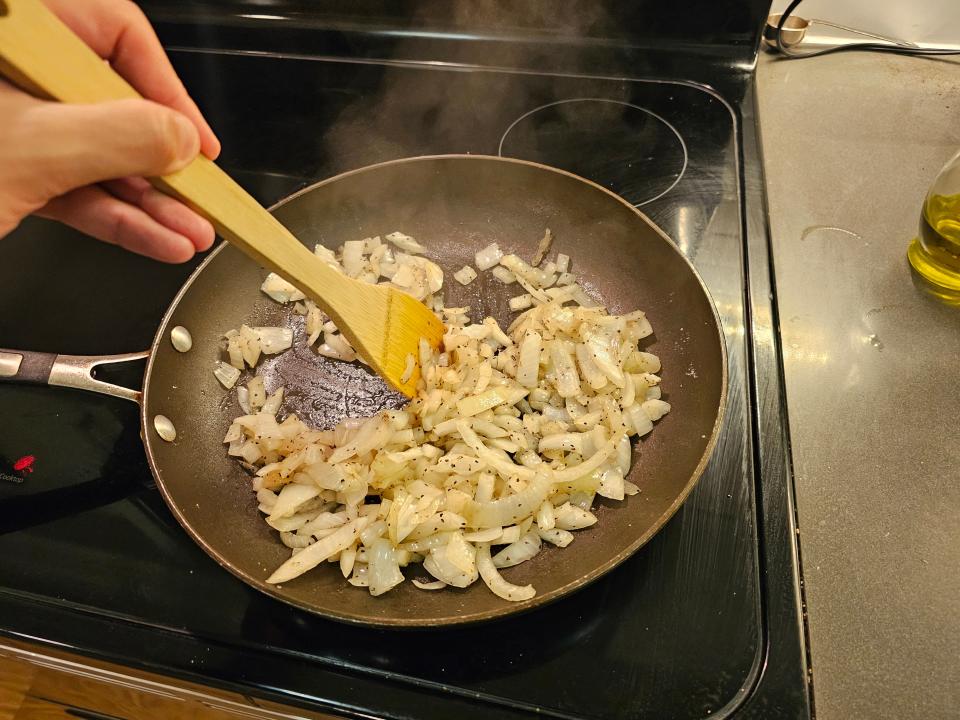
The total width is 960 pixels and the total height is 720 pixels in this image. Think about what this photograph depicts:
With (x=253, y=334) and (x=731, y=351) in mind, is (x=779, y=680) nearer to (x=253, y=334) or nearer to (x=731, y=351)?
(x=731, y=351)

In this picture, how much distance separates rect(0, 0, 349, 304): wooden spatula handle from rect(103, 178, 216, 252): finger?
3 centimetres

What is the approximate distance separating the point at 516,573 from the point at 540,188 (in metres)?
0.69

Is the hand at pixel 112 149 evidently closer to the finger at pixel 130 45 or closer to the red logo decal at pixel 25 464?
the finger at pixel 130 45

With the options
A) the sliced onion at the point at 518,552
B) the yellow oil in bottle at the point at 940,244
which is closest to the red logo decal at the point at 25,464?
the sliced onion at the point at 518,552

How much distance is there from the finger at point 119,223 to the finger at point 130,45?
11cm

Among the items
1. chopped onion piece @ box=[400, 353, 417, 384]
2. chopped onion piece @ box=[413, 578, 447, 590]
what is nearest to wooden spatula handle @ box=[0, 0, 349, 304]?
chopped onion piece @ box=[400, 353, 417, 384]

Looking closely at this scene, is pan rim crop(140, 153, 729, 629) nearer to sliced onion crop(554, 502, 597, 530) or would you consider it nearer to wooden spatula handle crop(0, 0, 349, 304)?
sliced onion crop(554, 502, 597, 530)

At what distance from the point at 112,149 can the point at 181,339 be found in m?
0.52

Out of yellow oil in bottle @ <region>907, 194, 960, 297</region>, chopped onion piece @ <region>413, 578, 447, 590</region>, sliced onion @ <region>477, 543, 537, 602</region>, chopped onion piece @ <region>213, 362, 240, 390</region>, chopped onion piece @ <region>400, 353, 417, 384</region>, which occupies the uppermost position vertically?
yellow oil in bottle @ <region>907, 194, 960, 297</region>

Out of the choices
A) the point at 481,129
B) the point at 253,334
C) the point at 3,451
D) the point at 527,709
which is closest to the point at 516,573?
the point at 527,709

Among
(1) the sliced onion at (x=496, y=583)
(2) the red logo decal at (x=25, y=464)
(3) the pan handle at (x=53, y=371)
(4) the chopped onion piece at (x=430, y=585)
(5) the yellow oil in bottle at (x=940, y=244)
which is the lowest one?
(2) the red logo decal at (x=25, y=464)

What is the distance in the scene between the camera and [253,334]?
3.77 ft

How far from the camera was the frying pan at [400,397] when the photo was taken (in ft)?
2.80

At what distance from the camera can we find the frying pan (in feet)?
2.80
